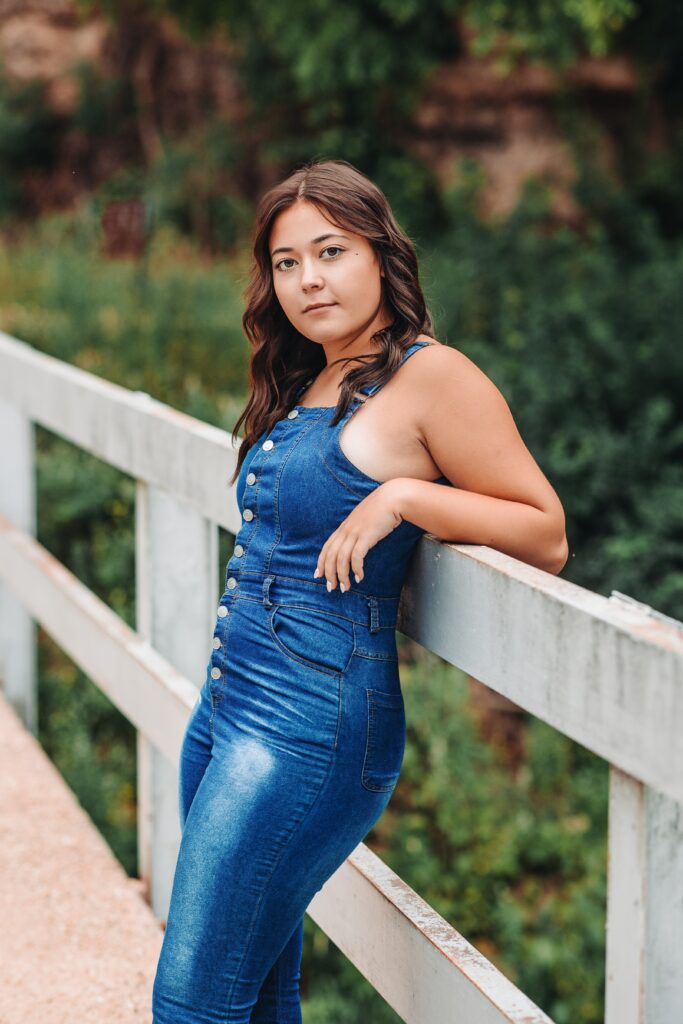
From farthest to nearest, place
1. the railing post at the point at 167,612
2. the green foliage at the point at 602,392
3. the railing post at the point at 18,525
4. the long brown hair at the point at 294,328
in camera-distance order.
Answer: the green foliage at the point at 602,392, the railing post at the point at 18,525, the railing post at the point at 167,612, the long brown hair at the point at 294,328

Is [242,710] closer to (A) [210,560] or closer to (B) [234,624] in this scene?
(B) [234,624]

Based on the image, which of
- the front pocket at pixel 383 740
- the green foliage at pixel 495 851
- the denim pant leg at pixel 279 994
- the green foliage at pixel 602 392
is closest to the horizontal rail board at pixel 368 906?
the denim pant leg at pixel 279 994

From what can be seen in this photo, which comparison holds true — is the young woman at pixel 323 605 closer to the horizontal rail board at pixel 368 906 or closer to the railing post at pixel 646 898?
the horizontal rail board at pixel 368 906

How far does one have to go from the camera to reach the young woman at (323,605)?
1.76 m

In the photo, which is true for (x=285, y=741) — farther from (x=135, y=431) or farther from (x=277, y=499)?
(x=135, y=431)

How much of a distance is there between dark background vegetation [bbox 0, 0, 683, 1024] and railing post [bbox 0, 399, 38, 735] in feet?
1.06

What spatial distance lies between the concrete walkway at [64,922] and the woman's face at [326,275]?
4.33ft

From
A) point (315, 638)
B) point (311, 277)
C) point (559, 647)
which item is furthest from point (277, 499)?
point (559, 647)

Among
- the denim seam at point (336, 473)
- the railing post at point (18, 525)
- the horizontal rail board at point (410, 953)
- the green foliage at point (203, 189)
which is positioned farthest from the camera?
the green foliage at point (203, 189)

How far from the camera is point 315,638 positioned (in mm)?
1792

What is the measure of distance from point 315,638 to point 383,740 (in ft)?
0.57

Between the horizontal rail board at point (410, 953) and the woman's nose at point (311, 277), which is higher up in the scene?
the woman's nose at point (311, 277)

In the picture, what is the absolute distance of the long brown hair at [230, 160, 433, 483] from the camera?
1.92 meters

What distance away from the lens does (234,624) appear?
189 centimetres
